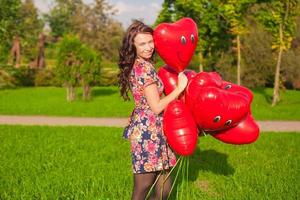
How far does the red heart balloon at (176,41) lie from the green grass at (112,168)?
63.4 inches

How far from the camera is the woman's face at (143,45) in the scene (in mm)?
3672

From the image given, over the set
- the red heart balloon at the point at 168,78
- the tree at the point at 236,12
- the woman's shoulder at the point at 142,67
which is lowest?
the red heart balloon at the point at 168,78

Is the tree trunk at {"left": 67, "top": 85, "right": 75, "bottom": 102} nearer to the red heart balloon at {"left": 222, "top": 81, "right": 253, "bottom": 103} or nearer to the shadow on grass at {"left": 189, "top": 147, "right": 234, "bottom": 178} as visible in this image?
the shadow on grass at {"left": 189, "top": 147, "right": 234, "bottom": 178}

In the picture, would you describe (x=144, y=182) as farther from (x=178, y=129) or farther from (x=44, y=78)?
(x=44, y=78)

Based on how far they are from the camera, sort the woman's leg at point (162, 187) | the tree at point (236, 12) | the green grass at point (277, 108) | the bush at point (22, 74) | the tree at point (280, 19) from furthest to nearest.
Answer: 1. the bush at point (22, 74)
2. the tree at point (236, 12)
3. the tree at point (280, 19)
4. the green grass at point (277, 108)
5. the woman's leg at point (162, 187)

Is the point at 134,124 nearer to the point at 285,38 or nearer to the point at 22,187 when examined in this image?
the point at 22,187

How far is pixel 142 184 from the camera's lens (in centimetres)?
376

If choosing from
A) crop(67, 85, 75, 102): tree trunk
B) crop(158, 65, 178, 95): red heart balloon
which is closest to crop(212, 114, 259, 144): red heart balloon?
crop(158, 65, 178, 95): red heart balloon

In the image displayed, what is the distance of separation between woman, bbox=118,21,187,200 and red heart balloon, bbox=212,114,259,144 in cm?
64

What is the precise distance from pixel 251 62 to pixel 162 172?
2199 centimetres

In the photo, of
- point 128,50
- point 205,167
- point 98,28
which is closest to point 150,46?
point 128,50

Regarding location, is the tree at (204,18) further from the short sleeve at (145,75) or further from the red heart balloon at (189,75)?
the short sleeve at (145,75)

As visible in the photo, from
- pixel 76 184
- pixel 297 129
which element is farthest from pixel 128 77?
pixel 297 129

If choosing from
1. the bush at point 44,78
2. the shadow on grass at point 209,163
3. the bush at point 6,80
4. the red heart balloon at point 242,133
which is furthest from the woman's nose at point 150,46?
the bush at point 44,78
